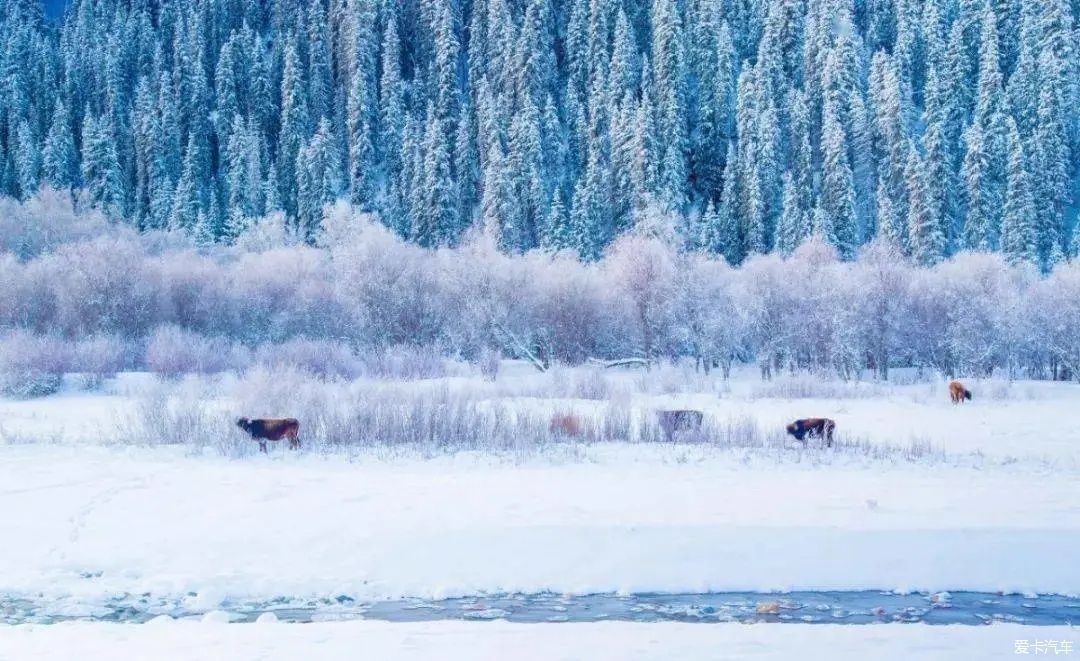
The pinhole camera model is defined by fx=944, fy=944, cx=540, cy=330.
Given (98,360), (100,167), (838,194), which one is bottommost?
(98,360)

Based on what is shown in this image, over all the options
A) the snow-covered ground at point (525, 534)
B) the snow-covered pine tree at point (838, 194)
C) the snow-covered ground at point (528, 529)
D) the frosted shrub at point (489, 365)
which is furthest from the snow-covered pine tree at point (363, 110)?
the snow-covered ground at point (528, 529)

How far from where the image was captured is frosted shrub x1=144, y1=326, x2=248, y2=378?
26.3 m

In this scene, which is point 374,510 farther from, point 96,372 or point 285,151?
point 285,151

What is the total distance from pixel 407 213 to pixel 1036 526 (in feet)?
197

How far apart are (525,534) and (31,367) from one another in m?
18.1

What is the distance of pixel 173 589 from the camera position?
28.0 feet

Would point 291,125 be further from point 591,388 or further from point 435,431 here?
point 435,431

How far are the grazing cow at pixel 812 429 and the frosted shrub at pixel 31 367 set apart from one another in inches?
689

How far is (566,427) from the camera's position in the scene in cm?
1548

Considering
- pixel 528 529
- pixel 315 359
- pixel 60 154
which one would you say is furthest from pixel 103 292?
pixel 60 154

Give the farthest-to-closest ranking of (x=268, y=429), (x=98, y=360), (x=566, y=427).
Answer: (x=98, y=360) < (x=566, y=427) < (x=268, y=429)

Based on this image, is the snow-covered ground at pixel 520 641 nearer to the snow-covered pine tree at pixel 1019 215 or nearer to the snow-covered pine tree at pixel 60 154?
the snow-covered pine tree at pixel 1019 215

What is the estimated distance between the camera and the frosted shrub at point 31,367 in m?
22.2

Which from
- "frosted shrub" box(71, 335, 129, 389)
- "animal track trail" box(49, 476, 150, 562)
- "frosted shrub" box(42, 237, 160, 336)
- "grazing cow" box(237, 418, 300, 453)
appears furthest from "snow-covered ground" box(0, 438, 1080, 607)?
"frosted shrub" box(42, 237, 160, 336)
